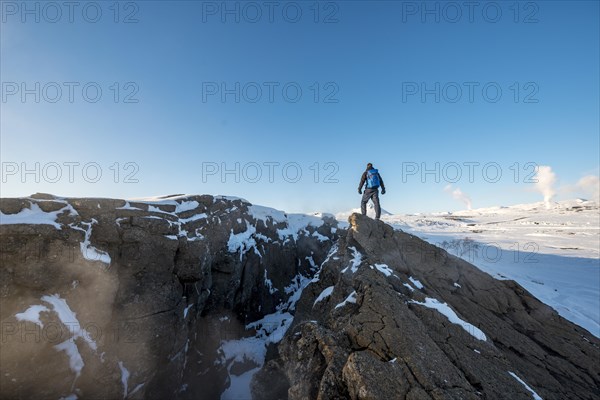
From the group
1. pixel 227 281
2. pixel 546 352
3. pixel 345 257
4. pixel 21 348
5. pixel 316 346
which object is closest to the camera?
pixel 316 346

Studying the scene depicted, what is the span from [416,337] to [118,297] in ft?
47.5

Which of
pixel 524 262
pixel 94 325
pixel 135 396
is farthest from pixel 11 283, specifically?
pixel 524 262

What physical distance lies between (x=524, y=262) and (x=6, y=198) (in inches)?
1875

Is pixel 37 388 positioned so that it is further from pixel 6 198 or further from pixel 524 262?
pixel 524 262

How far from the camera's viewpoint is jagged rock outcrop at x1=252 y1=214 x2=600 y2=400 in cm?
724

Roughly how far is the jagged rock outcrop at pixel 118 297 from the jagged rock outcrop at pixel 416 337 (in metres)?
5.72

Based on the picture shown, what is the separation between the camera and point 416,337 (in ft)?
27.4

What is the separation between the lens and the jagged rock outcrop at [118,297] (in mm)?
11711

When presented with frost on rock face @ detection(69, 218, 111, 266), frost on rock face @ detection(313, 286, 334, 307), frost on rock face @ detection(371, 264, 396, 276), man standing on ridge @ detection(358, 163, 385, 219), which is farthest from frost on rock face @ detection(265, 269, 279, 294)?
frost on rock face @ detection(371, 264, 396, 276)

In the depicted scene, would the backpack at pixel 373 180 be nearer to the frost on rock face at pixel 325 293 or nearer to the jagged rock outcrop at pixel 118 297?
the frost on rock face at pixel 325 293

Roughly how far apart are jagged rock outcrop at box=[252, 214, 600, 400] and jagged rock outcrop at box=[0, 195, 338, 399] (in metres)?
5.72

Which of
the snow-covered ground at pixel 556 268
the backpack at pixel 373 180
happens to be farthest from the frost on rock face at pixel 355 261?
the snow-covered ground at pixel 556 268

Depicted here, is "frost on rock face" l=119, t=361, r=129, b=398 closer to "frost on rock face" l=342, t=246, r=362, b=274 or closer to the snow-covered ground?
"frost on rock face" l=342, t=246, r=362, b=274

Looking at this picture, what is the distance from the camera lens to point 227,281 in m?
21.7
